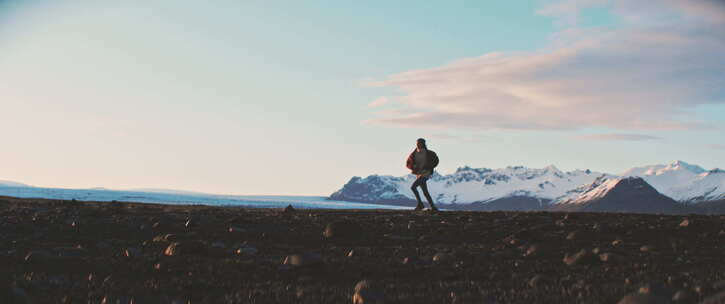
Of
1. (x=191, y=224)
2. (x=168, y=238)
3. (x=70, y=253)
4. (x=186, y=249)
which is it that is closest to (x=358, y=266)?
(x=186, y=249)

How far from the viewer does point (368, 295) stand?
6.21 m

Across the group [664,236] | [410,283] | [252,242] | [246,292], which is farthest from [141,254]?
[664,236]

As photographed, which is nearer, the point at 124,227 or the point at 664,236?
the point at 664,236

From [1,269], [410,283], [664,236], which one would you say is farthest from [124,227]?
[664,236]

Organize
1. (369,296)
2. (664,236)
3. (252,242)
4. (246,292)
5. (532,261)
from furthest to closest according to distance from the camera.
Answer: (664,236) < (252,242) < (532,261) < (246,292) < (369,296)

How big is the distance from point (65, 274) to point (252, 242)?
4779mm

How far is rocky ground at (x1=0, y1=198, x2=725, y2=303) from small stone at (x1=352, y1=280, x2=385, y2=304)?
0.9 inches

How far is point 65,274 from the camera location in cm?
777

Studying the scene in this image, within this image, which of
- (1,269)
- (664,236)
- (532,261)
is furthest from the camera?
(664,236)

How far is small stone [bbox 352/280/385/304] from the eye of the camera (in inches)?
241

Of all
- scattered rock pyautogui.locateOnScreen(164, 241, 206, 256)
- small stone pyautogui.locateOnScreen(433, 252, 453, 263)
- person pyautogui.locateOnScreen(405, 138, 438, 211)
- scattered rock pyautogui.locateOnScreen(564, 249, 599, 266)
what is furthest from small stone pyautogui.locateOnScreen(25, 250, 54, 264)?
person pyautogui.locateOnScreen(405, 138, 438, 211)

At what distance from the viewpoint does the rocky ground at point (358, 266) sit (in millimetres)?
6434

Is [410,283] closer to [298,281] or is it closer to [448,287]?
[448,287]

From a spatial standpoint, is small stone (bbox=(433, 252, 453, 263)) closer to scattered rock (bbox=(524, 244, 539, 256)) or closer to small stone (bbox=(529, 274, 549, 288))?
scattered rock (bbox=(524, 244, 539, 256))
